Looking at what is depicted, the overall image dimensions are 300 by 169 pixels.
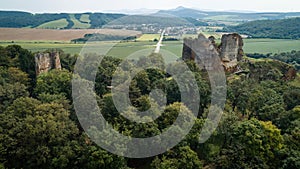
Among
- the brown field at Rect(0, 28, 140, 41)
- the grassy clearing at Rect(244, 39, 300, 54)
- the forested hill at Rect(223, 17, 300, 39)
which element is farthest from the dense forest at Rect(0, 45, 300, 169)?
the forested hill at Rect(223, 17, 300, 39)

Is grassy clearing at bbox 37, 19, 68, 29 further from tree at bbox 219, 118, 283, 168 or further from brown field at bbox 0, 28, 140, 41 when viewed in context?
tree at bbox 219, 118, 283, 168

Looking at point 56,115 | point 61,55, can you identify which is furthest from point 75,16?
point 56,115

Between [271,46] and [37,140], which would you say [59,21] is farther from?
[37,140]

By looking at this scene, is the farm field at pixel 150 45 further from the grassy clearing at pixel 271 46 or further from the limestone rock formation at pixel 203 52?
the limestone rock formation at pixel 203 52

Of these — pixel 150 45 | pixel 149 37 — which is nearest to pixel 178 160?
pixel 150 45

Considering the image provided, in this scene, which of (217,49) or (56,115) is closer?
(56,115)

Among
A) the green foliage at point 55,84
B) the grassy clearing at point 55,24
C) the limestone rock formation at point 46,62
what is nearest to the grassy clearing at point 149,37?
the limestone rock formation at point 46,62

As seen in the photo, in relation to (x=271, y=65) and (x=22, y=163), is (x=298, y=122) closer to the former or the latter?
(x=271, y=65)
